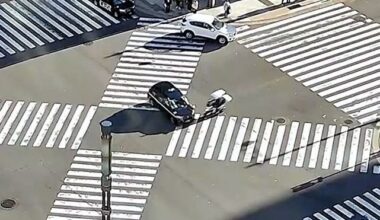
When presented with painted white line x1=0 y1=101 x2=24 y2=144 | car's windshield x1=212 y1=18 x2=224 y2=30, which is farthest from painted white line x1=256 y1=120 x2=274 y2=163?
painted white line x1=0 y1=101 x2=24 y2=144

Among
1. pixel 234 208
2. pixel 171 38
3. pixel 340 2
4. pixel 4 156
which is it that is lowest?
pixel 4 156

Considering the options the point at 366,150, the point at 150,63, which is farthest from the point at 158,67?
the point at 366,150

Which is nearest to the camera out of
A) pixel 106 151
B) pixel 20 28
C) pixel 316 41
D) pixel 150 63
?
pixel 106 151

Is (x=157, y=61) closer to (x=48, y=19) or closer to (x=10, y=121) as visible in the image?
(x=48, y=19)

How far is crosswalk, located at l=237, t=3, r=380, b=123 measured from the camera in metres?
61.6

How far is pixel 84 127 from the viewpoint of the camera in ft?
190

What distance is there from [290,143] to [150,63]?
11.9 m

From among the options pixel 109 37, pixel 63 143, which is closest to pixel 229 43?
pixel 109 37

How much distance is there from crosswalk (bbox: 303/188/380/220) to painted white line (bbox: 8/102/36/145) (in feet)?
56.4

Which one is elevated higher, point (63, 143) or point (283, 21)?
point (283, 21)

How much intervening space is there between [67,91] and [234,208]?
47.7ft

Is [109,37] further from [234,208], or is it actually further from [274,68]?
[234,208]

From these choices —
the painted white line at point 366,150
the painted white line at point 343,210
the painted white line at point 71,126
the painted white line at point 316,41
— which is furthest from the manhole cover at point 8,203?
the painted white line at point 316,41

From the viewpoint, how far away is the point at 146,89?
61562mm
